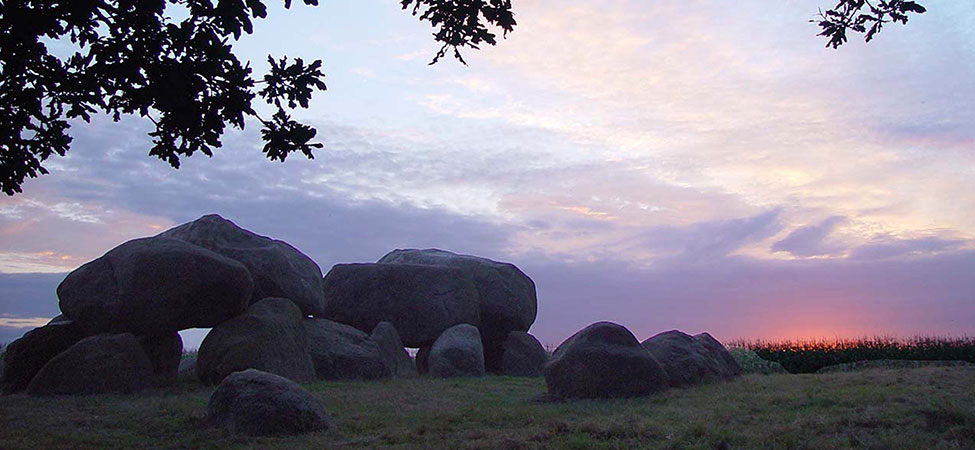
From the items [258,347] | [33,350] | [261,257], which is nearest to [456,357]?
[261,257]

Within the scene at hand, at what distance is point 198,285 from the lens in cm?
1559

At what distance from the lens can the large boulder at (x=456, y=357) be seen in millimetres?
19156

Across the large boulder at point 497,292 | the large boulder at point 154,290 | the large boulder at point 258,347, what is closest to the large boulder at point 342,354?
the large boulder at point 258,347

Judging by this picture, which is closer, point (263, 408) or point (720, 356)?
point (263, 408)

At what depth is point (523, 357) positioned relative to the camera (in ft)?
71.7

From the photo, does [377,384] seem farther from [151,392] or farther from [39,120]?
[39,120]

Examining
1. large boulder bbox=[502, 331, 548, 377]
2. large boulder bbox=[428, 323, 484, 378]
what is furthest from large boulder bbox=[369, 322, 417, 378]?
large boulder bbox=[502, 331, 548, 377]

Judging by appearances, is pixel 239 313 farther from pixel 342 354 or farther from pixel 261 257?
pixel 342 354

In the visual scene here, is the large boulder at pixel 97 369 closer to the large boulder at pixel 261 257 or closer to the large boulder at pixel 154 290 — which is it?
the large boulder at pixel 154 290

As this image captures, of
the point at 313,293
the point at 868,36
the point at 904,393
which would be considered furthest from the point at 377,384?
the point at 868,36

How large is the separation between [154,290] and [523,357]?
33.4 ft

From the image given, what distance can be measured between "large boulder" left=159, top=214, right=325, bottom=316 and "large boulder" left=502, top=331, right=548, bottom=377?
18.5ft

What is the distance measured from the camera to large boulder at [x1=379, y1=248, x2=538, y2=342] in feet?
75.9

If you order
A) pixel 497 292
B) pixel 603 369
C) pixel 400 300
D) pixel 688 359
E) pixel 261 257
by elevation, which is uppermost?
pixel 261 257
